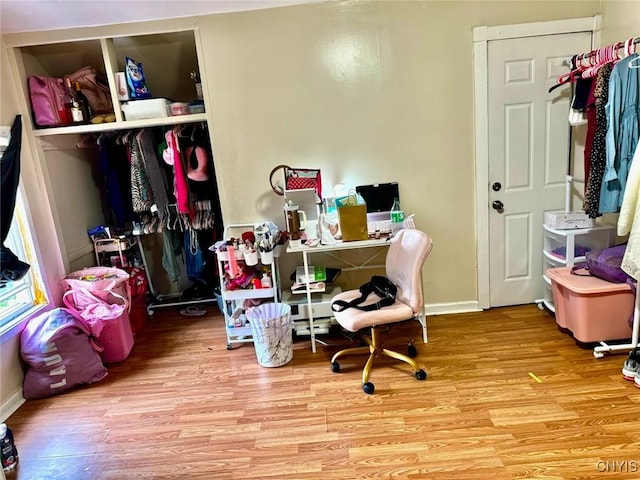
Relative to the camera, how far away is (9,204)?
251 centimetres

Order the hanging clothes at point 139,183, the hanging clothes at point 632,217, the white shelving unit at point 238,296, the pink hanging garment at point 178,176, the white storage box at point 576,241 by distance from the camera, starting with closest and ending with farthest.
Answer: the hanging clothes at point 632,217
the white storage box at point 576,241
the white shelving unit at point 238,296
the pink hanging garment at point 178,176
the hanging clothes at point 139,183

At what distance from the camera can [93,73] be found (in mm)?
3152

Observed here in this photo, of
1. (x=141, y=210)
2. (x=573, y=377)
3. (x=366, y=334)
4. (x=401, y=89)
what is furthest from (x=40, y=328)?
(x=573, y=377)

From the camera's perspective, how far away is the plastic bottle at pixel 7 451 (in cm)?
192

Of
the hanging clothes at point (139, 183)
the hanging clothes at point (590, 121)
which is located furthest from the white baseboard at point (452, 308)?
the hanging clothes at point (139, 183)

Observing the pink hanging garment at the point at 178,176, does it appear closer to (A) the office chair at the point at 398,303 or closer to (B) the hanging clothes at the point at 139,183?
(B) the hanging clothes at the point at 139,183

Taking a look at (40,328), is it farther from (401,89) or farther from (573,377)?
(573,377)

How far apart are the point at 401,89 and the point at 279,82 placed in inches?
34.7

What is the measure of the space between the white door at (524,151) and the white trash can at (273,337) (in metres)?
1.68

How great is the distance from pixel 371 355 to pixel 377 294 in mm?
373

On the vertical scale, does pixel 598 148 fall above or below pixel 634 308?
above

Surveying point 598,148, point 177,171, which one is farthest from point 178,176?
point 598,148

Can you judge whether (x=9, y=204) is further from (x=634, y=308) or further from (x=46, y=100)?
(x=634, y=308)

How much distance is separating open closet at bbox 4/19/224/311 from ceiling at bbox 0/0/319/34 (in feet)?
0.25
